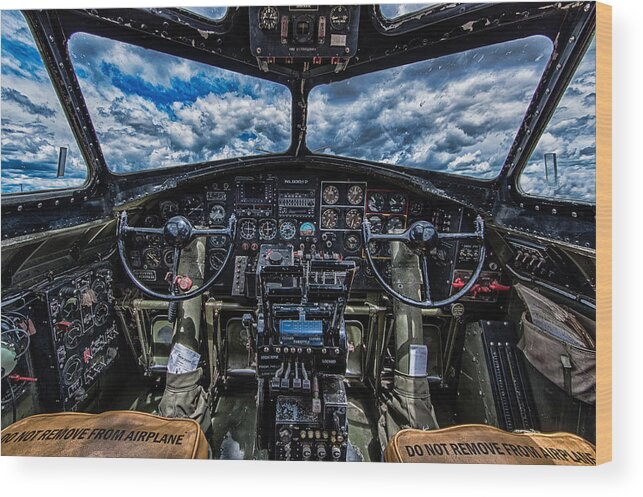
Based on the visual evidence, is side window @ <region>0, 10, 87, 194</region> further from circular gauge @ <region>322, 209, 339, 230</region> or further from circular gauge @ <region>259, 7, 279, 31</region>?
circular gauge @ <region>322, 209, 339, 230</region>

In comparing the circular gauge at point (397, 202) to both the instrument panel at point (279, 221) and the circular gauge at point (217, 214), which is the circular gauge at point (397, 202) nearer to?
the instrument panel at point (279, 221)

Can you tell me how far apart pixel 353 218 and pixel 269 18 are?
1157mm

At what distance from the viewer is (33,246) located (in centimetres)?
182

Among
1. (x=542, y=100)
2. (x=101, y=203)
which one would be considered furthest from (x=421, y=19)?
(x=101, y=203)

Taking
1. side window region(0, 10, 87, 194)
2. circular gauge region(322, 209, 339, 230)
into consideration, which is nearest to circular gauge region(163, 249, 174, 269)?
side window region(0, 10, 87, 194)

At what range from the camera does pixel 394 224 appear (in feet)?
6.84

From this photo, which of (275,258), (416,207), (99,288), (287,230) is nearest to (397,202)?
(416,207)

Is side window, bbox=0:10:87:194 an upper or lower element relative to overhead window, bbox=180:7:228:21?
lower

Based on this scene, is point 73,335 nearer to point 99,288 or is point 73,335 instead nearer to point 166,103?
point 99,288

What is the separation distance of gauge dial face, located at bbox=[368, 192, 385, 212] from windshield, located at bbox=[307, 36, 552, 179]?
0.23 m

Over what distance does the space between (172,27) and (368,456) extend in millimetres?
2568

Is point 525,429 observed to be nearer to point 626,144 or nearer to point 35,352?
point 626,144

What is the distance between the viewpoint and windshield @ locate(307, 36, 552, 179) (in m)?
1.73

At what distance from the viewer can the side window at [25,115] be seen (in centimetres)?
175
